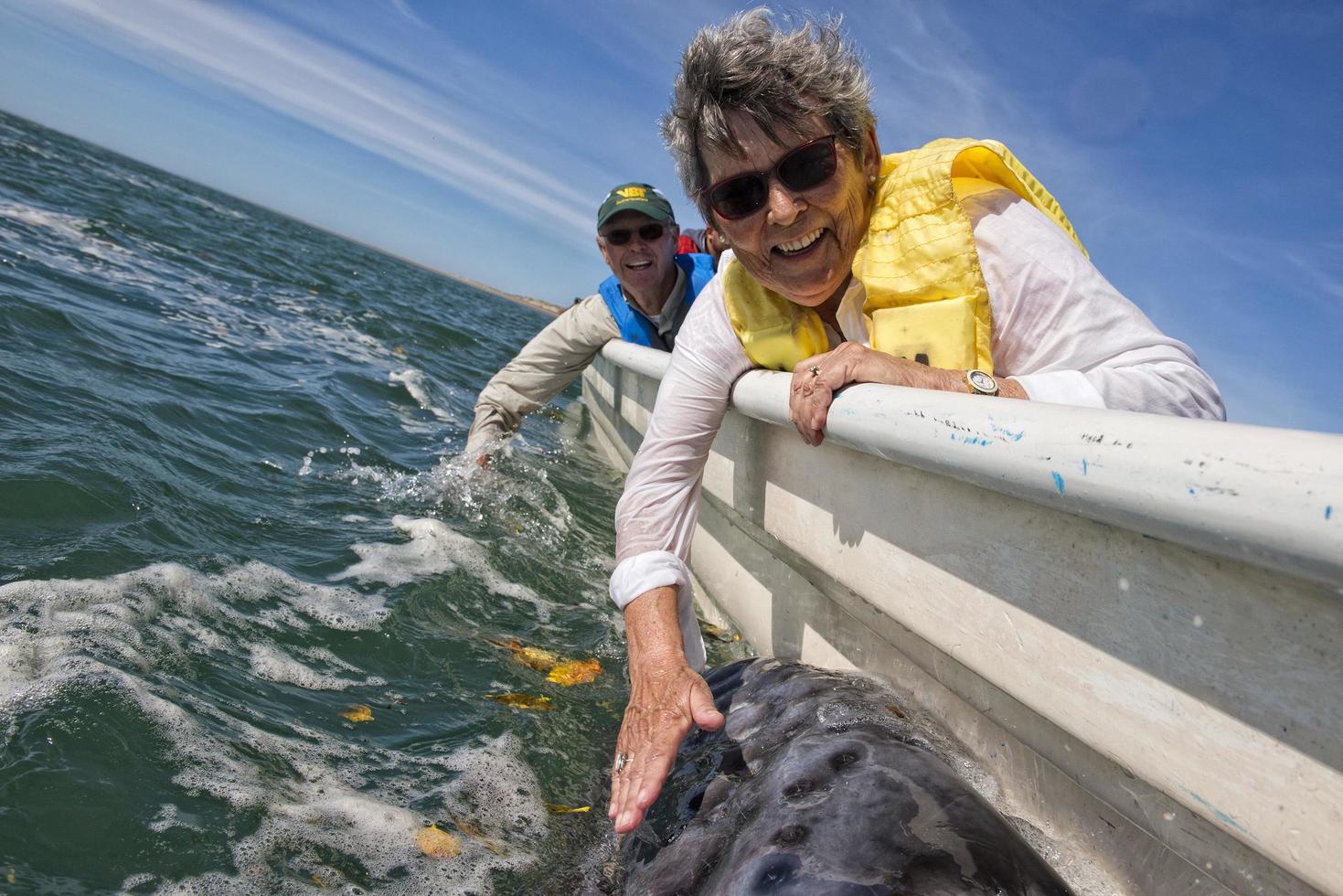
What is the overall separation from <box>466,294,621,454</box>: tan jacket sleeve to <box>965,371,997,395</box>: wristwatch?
11.5ft

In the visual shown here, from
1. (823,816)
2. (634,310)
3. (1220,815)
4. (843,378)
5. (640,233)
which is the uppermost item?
(640,233)

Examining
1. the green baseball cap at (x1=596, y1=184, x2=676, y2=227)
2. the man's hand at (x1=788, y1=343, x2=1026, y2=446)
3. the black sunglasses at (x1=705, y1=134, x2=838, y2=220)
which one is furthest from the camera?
the green baseball cap at (x1=596, y1=184, x2=676, y2=227)

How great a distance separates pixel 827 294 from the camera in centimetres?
212

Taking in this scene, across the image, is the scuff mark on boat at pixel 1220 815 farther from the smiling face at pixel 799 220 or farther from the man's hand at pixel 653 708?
the smiling face at pixel 799 220

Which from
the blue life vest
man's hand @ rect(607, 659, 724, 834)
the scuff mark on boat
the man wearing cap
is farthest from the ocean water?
the scuff mark on boat

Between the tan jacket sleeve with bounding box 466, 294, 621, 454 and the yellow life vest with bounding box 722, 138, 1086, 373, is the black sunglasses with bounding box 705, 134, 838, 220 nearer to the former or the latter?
the yellow life vest with bounding box 722, 138, 1086, 373

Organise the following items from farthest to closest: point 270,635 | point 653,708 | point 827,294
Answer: point 270,635 < point 827,294 < point 653,708

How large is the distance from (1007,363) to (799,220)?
566 mm

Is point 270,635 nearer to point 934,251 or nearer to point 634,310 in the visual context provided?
point 934,251

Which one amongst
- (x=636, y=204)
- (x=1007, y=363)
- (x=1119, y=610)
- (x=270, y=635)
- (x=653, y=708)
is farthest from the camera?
(x=636, y=204)

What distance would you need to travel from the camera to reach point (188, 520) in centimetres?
310

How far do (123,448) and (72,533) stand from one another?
3.39 ft

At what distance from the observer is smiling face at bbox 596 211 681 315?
4344 millimetres

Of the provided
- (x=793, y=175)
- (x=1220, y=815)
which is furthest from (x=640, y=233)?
(x=1220, y=815)
